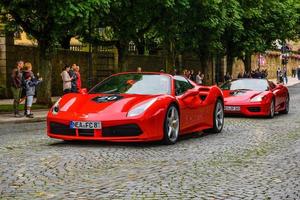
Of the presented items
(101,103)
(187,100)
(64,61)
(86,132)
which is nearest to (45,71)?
(64,61)

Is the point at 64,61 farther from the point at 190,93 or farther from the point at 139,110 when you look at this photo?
the point at 139,110

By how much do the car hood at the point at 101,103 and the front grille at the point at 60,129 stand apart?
0.91ft

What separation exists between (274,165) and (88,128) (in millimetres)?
3137

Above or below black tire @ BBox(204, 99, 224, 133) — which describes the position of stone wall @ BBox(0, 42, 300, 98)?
above

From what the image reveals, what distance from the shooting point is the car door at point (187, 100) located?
11.2 metres

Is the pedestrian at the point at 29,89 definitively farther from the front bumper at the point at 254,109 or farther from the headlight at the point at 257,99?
the headlight at the point at 257,99

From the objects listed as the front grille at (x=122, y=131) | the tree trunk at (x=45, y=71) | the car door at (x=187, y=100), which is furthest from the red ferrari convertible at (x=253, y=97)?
the front grille at (x=122, y=131)

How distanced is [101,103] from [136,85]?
1.16 metres

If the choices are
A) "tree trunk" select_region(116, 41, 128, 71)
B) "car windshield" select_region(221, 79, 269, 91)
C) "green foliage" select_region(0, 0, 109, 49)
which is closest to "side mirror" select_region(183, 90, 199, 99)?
"car windshield" select_region(221, 79, 269, 91)

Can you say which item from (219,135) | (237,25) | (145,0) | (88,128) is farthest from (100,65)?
(88,128)

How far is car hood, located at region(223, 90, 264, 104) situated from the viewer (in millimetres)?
18078

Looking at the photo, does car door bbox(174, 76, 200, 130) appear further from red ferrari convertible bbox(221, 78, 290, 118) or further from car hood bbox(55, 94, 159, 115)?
red ferrari convertible bbox(221, 78, 290, 118)

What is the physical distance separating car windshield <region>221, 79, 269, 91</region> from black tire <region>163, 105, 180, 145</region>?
8.37 metres

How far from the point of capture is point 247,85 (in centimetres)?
1916
